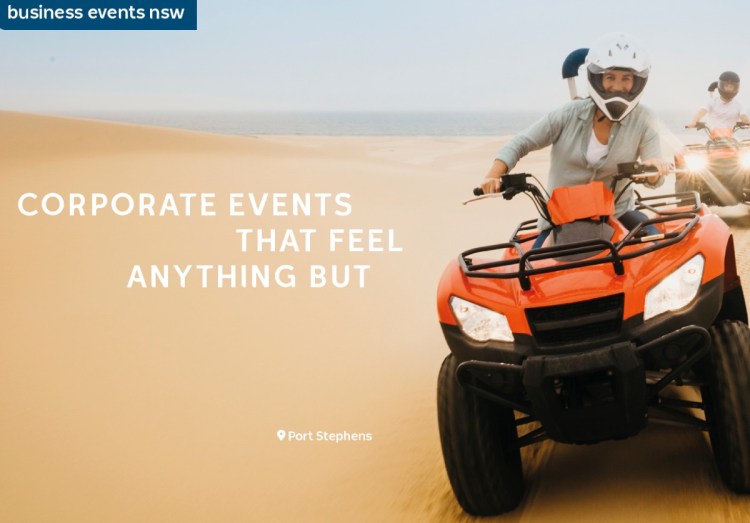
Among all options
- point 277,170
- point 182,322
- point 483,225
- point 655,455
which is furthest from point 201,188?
point 655,455

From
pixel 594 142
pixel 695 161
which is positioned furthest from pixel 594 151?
pixel 695 161

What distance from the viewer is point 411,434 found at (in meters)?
5.66

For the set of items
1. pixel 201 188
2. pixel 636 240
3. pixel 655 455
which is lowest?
pixel 655 455

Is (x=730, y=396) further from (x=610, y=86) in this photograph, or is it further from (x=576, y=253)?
(x=610, y=86)

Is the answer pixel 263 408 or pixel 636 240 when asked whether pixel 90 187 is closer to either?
pixel 263 408

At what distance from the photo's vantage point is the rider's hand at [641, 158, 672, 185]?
4.39 meters

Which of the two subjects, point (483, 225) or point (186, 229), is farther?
point (483, 225)

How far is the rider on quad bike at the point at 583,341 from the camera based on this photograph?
3.53 metres

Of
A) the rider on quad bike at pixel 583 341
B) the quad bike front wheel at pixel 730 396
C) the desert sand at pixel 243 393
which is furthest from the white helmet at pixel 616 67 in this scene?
the desert sand at pixel 243 393

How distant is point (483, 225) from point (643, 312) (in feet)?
38.7

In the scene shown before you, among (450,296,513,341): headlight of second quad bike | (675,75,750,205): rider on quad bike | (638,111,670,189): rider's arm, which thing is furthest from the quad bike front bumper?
(675,75,750,205): rider on quad bike

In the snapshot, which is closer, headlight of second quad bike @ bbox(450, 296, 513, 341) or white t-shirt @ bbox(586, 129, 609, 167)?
headlight of second quad bike @ bbox(450, 296, 513, 341)

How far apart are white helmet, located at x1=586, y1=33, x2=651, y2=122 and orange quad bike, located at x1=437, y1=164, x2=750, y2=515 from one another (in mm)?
725

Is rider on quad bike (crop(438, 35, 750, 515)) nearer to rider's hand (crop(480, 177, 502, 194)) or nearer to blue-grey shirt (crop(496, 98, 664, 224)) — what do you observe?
rider's hand (crop(480, 177, 502, 194))
